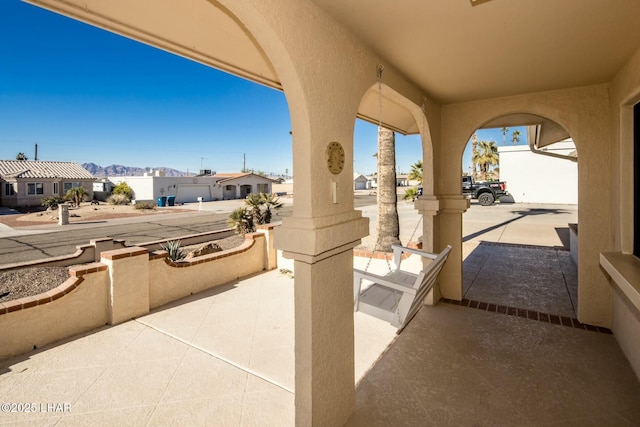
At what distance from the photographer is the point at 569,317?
4.57 m

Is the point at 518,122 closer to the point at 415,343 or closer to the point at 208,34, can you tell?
the point at 415,343

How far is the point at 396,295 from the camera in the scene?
4109 mm

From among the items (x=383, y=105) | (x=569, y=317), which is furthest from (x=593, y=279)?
(x=383, y=105)

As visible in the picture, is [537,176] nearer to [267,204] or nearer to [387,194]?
[387,194]

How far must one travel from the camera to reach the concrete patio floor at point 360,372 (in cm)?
276

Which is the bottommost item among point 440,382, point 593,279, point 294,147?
point 440,382

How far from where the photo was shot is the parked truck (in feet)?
72.6

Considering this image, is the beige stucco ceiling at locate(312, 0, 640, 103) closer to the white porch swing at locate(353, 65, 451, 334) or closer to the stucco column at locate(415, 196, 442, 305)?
the white porch swing at locate(353, 65, 451, 334)

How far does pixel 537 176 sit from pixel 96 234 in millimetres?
28545

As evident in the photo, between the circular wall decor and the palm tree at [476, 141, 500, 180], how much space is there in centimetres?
3887

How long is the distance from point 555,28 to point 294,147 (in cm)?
237

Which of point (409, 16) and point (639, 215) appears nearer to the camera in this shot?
point (409, 16)

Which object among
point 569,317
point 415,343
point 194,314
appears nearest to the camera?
point 415,343

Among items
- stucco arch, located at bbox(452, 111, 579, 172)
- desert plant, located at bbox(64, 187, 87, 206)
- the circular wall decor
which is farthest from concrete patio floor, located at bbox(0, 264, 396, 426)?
desert plant, located at bbox(64, 187, 87, 206)
